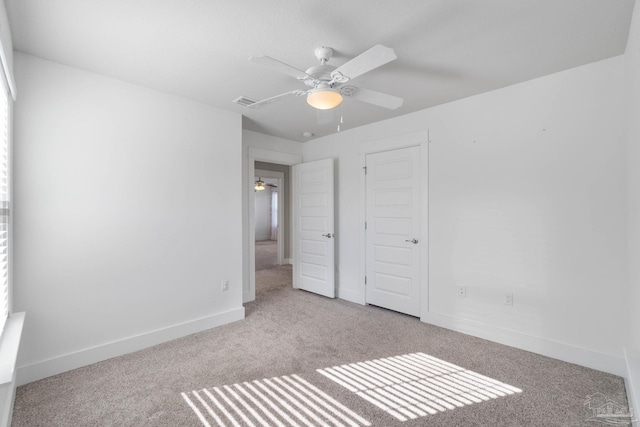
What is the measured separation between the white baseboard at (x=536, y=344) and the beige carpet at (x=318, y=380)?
0.23ft

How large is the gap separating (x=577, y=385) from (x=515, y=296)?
0.78 metres

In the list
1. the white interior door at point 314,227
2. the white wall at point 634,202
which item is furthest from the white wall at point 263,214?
the white wall at point 634,202

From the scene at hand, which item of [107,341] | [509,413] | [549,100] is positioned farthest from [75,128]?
[549,100]

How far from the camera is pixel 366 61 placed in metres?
1.72

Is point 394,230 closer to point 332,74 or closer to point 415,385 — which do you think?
point 415,385

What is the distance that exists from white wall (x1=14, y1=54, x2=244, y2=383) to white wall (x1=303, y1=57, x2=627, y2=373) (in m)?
2.45

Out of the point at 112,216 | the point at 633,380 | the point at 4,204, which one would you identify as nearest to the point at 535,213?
the point at 633,380

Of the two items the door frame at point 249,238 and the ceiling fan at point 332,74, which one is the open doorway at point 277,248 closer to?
the door frame at point 249,238

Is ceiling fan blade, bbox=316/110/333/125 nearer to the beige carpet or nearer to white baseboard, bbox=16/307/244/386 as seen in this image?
the beige carpet

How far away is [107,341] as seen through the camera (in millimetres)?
2572

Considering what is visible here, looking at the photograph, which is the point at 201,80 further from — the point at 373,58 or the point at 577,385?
the point at 577,385

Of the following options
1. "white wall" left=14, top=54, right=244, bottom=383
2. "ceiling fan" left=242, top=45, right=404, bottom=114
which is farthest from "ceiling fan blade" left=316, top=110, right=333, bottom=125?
"white wall" left=14, top=54, right=244, bottom=383

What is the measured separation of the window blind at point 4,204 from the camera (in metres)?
1.80

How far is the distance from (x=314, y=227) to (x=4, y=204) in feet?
11.0
